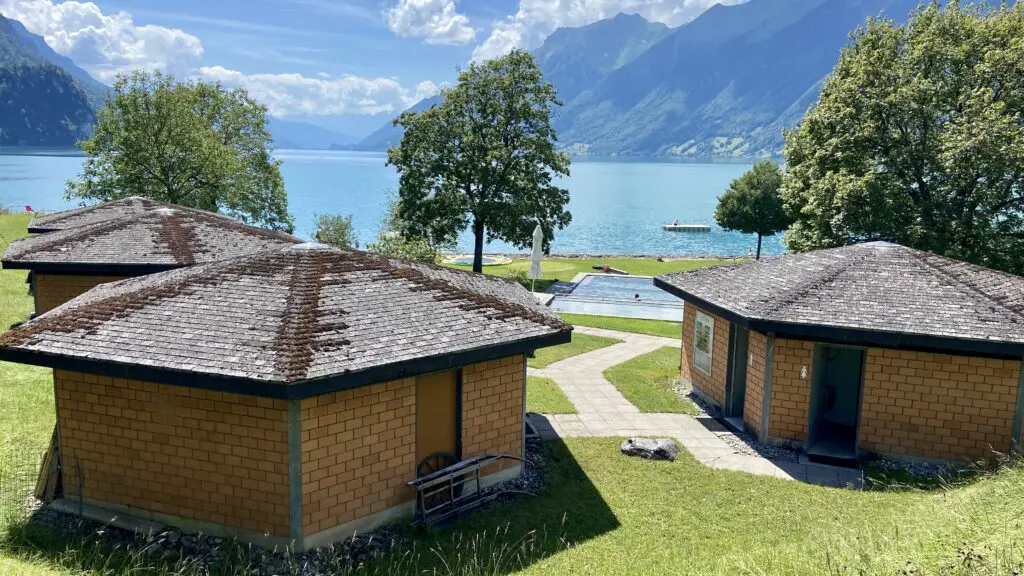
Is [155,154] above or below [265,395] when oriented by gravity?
above

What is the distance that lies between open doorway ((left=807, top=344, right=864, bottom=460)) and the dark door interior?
1.54 metres

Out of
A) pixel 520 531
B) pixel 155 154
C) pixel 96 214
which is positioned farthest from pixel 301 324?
pixel 155 154

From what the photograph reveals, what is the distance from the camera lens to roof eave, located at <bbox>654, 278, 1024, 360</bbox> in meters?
10.4

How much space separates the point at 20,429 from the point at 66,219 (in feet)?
37.8

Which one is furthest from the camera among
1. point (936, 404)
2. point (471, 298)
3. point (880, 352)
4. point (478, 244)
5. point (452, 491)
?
point (478, 244)

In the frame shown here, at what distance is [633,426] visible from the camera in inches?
514

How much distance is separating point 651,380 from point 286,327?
34.8ft

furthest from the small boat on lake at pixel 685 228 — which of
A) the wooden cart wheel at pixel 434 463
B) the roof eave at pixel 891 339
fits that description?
the wooden cart wheel at pixel 434 463

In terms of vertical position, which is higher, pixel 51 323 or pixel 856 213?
pixel 856 213

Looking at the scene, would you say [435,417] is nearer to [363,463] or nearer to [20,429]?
[363,463]

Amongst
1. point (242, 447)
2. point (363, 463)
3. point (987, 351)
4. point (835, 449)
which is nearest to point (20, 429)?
point (242, 447)

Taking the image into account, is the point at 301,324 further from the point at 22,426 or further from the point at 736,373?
the point at 736,373

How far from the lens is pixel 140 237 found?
15.8 meters

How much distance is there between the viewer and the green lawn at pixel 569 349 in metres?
18.2
